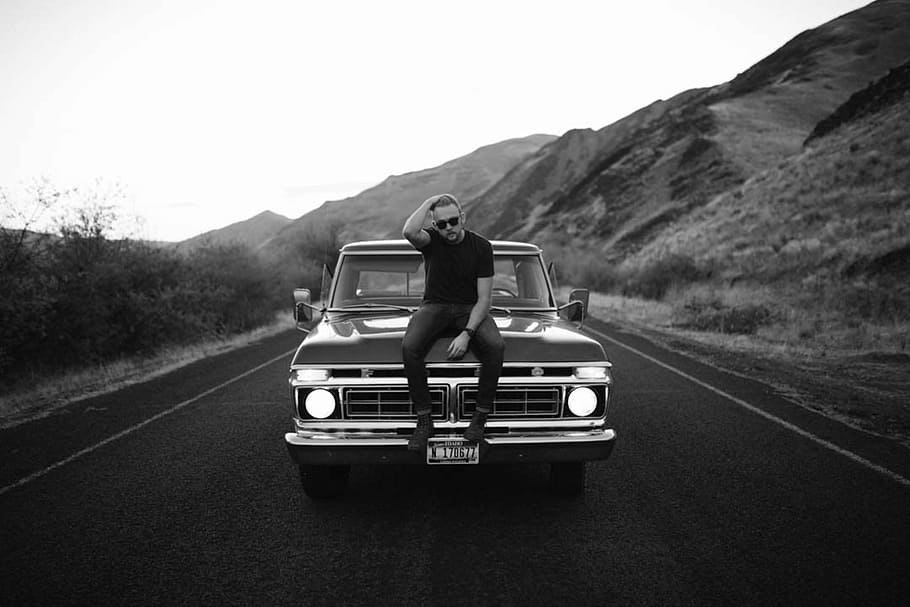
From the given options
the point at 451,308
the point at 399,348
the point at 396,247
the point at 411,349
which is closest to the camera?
the point at 411,349

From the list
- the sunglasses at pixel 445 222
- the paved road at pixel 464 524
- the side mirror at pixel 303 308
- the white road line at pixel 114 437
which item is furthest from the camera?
the side mirror at pixel 303 308

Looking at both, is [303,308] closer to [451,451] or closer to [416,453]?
[416,453]

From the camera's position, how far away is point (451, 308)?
13.8 ft

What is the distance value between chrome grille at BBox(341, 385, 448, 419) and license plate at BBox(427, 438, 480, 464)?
191 millimetres

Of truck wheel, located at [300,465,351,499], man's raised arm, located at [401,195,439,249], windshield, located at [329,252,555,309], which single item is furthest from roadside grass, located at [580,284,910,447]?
truck wheel, located at [300,465,351,499]

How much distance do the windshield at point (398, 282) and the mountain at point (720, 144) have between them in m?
29.0

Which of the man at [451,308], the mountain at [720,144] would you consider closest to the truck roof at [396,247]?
the man at [451,308]

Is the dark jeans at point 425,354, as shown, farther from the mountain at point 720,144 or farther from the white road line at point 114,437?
the mountain at point 720,144

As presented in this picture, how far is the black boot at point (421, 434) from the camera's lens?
12.7 ft

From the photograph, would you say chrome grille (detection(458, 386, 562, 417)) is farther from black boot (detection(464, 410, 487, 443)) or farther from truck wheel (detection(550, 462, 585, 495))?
truck wheel (detection(550, 462, 585, 495))

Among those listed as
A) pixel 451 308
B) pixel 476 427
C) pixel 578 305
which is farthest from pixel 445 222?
pixel 578 305

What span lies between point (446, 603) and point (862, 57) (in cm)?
9427

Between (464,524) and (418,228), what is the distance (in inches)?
73.8

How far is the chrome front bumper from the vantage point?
3.96m
